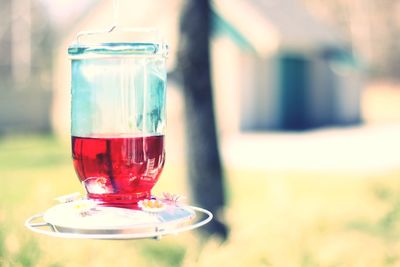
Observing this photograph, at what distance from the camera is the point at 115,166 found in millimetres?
2418

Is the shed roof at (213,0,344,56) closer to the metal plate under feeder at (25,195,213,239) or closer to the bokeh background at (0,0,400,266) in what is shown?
the bokeh background at (0,0,400,266)

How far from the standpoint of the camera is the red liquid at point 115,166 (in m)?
2.41

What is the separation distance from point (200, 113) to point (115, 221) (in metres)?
4.07

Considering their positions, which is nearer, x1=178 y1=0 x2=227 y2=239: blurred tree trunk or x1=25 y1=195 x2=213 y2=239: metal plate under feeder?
x1=25 y1=195 x2=213 y2=239: metal plate under feeder

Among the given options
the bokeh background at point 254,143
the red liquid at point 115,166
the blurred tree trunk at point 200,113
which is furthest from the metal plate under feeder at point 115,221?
the blurred tree trunk at point 200,113

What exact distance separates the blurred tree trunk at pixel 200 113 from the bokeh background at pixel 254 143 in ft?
0.33

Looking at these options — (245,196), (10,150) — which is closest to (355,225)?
(245,196)

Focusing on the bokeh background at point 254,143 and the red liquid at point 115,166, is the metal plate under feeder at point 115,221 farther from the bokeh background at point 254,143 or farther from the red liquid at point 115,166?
the bokeh background at point 254,143

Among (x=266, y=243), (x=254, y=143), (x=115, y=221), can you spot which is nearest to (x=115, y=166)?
(x=115, y=221)

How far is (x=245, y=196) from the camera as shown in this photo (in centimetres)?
975

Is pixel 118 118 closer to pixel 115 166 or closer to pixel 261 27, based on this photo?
pixel 115 166

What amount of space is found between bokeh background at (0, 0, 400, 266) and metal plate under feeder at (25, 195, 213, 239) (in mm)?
1138

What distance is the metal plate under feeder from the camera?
2.03 metres

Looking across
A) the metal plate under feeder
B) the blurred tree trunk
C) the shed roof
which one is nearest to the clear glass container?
the metal plate under feeder
